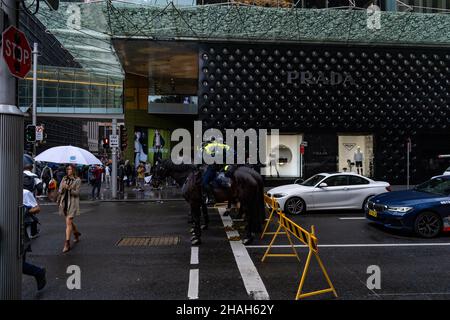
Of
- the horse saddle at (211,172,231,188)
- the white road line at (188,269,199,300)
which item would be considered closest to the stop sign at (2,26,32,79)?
the white road line at (188,269,199,300)

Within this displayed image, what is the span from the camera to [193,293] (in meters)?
5.49

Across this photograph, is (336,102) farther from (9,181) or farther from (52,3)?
(9,181)

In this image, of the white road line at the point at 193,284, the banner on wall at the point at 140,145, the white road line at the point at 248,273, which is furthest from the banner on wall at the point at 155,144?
the white road line at the point at 193,284

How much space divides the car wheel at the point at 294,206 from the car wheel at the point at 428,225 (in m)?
4.42

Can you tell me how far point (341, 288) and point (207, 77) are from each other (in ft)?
67.5

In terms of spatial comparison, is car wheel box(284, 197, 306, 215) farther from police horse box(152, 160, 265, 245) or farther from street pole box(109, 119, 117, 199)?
street pole box(109, 119, 117, 199)

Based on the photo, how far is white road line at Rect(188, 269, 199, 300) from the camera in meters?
5.41

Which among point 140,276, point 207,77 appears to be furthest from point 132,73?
point 140,276

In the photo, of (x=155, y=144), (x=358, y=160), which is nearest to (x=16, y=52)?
(x=358, y=160)

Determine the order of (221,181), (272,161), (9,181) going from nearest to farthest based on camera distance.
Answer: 1. (9,181)
2. (221,181)
3. (272,161)

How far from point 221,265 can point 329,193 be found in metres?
7.31

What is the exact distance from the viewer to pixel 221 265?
6977 mm

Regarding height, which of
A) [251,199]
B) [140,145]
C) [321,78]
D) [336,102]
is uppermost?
[321,78]

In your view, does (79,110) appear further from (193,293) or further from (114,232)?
(193,293)
